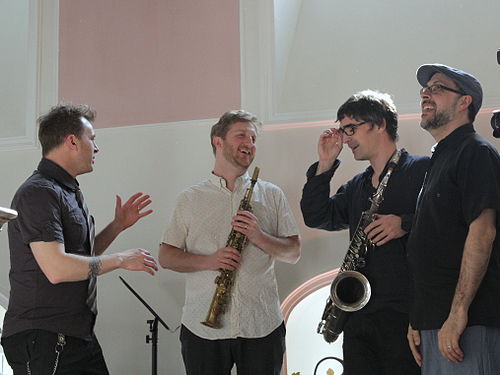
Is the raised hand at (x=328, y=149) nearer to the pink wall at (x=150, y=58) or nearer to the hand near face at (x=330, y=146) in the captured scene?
the hand near face at (x=330, y=146)

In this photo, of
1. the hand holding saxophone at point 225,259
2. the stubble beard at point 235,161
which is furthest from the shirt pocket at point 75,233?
the stubble beard at point 235,161

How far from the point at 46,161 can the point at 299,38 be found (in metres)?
2.23

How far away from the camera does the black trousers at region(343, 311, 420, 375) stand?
Answer: 2.75 metres

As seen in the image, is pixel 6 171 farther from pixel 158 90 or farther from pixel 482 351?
pixel 482 351

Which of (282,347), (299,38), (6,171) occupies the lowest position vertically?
(282,347)

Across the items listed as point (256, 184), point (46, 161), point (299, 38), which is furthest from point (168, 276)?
point (299, 38)

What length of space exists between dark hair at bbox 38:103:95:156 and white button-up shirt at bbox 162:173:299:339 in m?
0.68

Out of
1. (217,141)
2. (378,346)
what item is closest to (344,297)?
(378,346)

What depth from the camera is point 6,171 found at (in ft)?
16.0

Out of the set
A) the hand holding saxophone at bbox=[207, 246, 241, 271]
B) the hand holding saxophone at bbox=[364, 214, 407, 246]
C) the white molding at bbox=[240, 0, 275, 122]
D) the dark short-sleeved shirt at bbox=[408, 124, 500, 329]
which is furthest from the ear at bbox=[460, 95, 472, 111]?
the white molding at bbox=[240, 0, 275, 122]

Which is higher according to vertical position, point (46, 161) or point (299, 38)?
point (299, 38)

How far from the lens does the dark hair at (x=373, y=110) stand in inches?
126

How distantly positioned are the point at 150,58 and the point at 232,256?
2.15m

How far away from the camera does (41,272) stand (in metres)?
2.90
